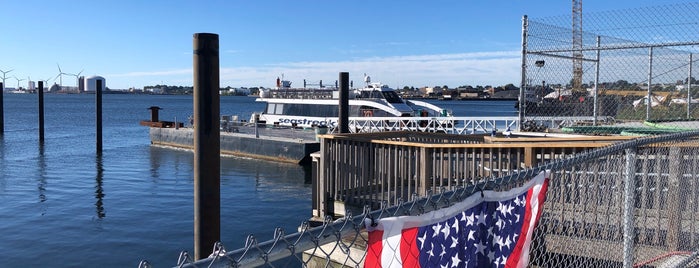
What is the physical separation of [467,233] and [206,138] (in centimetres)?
325

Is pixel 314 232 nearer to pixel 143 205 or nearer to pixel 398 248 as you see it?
pixel 398 248

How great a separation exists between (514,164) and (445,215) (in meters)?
5.06

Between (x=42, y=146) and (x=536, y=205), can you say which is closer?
(x=536, y=205)

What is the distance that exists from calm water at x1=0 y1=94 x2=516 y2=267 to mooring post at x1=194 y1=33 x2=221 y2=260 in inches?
271

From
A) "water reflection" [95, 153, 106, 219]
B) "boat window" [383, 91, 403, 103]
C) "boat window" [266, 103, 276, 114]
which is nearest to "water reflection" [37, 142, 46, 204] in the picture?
"water reflection" [95, 153, 106, 219]

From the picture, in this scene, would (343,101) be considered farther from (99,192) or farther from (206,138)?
(206,138)

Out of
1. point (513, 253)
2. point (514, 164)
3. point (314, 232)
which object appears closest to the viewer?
point (314, 232)

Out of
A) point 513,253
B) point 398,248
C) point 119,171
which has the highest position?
point 398,248

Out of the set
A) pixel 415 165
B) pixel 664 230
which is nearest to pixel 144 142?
pixel 415 165

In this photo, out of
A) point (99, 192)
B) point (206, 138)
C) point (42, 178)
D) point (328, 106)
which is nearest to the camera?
point (206, 138)

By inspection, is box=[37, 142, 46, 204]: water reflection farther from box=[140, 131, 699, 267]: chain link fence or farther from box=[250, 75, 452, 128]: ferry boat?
box=[140, 131, 699, 267]: chain link fence

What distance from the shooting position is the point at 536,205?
3.61 metres

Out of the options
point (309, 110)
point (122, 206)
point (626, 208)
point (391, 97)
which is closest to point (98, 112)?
point (309, 110)

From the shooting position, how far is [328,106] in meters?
38.6
